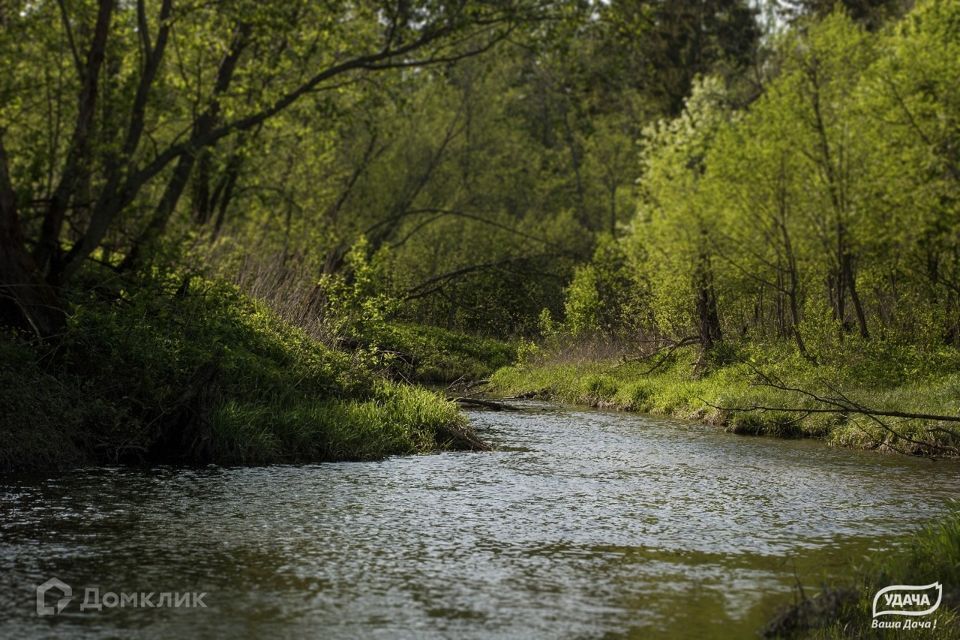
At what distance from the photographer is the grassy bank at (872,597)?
273 inches

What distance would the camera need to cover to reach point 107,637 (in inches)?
263

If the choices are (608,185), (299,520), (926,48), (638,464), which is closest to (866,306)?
(926,48)

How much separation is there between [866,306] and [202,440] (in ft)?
63.6

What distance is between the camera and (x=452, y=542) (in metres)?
9.94

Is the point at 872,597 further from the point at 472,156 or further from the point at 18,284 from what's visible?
the point at 472,156

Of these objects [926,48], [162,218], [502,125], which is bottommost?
[162,218]

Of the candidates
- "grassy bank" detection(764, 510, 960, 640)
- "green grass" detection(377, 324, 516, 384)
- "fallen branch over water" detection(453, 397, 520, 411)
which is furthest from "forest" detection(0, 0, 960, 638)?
"fallen branch over water" detection(453, 397, 520, 411)

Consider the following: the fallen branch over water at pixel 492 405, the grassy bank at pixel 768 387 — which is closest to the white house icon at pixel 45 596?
the grassy bank at pixel 768 387

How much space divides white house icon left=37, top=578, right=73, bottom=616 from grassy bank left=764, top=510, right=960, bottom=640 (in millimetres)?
4828

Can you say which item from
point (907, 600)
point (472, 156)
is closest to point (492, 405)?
point (907, 600)

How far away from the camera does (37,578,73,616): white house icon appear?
23.7 feet

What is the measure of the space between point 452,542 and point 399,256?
36.2 meters

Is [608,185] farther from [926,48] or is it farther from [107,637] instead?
[107,637]

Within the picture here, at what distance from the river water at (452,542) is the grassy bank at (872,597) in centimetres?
35
